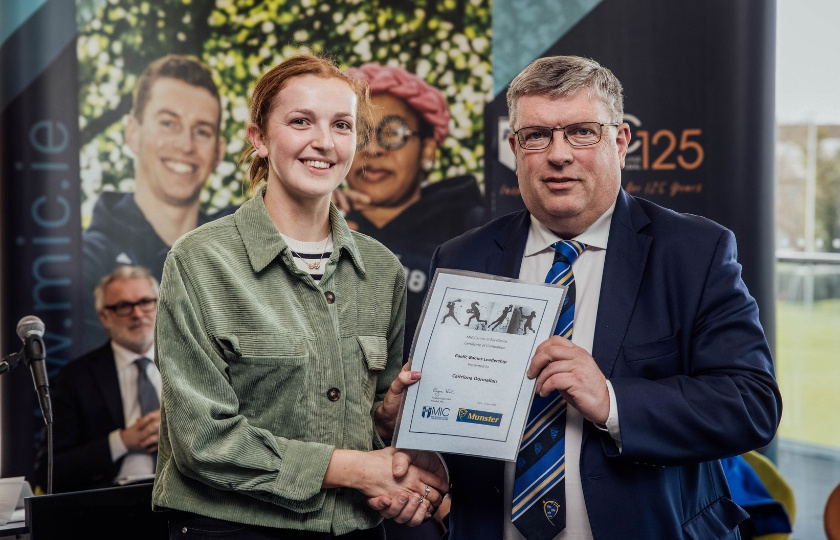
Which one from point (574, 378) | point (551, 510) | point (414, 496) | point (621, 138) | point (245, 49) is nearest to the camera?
point (574, 378)

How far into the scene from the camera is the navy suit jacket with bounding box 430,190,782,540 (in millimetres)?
1976

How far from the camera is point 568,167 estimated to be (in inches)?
86.6

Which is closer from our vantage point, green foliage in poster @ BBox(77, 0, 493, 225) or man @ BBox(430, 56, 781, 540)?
man @ BBox(430, 56, 781, 540)

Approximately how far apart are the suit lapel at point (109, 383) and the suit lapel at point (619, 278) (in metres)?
3.07

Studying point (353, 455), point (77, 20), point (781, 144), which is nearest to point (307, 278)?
point (353, 455)

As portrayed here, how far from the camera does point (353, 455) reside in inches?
83.5

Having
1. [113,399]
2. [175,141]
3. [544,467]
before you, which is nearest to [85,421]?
[113,399]

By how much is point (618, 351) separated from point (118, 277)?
10.3ft

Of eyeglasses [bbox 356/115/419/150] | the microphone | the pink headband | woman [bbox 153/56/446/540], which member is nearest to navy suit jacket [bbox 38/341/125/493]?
the microphone

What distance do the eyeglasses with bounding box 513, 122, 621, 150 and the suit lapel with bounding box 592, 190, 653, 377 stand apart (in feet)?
0.63

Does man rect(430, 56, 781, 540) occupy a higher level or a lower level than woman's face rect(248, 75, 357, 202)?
lower

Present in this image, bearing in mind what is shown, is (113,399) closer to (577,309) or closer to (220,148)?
(220,148)

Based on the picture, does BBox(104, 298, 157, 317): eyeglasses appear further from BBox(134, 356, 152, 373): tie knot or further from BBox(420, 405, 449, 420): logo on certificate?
BBox(420, 405, 449, 420): logo on certificate

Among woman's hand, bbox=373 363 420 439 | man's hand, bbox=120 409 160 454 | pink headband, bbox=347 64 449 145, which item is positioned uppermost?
pink headband, bbox=347 64 449 145
